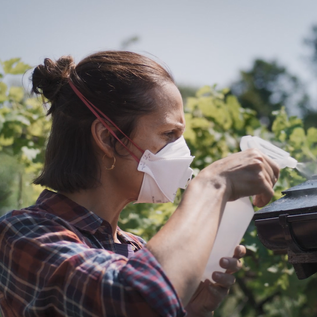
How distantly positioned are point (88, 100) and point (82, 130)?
0.38 feet

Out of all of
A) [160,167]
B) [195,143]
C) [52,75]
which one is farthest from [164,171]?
[195,143]

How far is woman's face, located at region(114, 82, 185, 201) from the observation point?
6.05ft

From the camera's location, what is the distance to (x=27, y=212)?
161cm

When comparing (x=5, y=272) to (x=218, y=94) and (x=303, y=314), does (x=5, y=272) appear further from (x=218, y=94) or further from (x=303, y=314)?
(x=303, y=314)

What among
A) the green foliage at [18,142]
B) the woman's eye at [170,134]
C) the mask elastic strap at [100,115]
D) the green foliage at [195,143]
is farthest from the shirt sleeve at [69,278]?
the green foliage at [18,142]

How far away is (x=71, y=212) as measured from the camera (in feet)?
5.69

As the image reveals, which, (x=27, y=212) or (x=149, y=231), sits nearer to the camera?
(x=27, y=212)

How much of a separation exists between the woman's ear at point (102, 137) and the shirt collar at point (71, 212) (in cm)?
22

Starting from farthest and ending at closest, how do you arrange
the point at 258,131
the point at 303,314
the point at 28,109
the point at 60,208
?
the point at 303,314, the point at 28,109, the point at 258,131, the point at 60,208

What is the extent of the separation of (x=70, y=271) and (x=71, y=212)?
0.38 m

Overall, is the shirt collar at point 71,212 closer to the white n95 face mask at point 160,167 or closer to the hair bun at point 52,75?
the white n95 face mask at point 160,167

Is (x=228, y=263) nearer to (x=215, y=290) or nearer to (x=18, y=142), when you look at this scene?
(x=215, y=290)

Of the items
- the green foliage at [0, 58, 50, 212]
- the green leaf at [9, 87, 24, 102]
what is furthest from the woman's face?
the green leaf at [9, 87, 24, 102]

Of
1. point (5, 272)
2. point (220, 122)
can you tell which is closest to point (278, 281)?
point (220, 122)
